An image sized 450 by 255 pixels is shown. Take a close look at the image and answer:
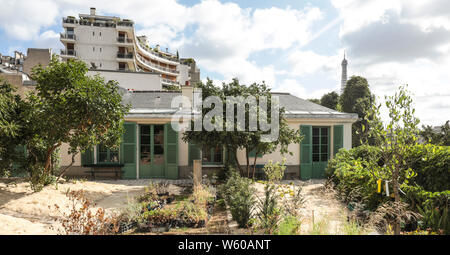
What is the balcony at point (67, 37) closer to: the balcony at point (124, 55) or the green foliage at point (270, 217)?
the balcony at point (124, 55)

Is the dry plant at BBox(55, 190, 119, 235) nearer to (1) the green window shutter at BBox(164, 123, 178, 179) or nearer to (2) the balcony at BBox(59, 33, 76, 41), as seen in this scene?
(1) the green window shutter at BBox(164, 123, 178, 179)

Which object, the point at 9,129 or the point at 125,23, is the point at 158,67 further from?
the point at 9,129

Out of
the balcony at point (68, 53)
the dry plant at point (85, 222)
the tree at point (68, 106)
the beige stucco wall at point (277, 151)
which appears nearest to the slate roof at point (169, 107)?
the beige stucco wall at point (277, 151)

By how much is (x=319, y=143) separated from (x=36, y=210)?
10.8m

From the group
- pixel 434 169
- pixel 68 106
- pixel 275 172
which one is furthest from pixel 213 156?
pixel 434 169

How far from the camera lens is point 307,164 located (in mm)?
11203

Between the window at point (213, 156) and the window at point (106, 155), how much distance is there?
156 inches

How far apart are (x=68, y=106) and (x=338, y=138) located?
10868mm

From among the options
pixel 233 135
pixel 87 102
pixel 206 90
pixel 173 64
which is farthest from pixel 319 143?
pixel 173 64

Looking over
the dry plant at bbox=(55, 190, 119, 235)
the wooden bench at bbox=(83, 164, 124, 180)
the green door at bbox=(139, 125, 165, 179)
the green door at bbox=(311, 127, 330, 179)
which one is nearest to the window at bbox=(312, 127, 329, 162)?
the green door at bbox=(311, 127, 330, 179)

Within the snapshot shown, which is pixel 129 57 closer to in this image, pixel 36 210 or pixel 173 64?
pixel 173 64

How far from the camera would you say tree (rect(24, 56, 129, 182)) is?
646 cm

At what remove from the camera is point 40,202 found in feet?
19.9

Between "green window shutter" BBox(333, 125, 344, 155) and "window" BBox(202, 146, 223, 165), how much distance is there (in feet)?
17.9
